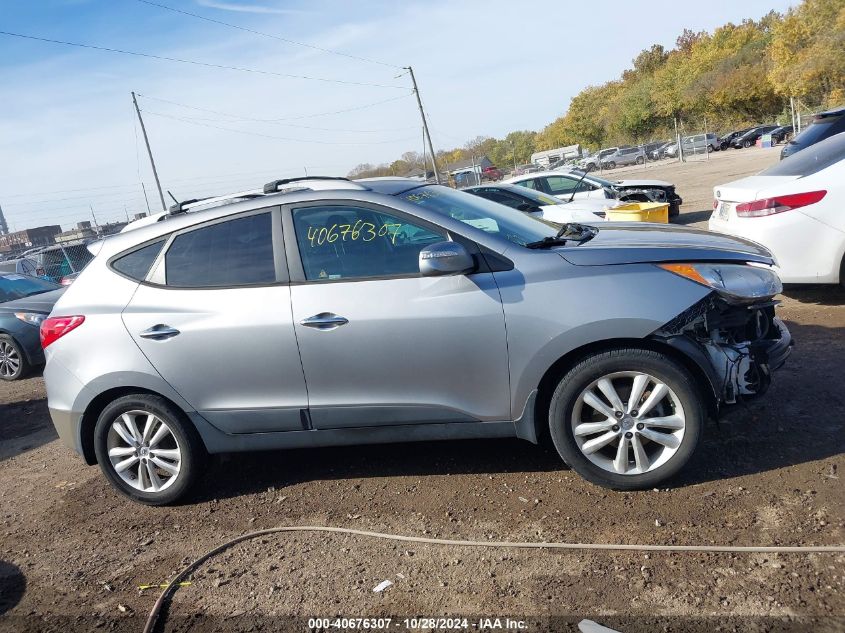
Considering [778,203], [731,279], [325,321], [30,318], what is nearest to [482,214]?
[325,321]

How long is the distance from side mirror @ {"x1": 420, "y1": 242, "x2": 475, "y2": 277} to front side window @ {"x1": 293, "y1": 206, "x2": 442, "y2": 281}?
175 millimetres

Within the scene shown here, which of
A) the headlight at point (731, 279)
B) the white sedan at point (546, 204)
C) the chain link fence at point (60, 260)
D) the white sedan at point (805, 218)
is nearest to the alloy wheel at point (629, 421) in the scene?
the headlight at point (731, 279)

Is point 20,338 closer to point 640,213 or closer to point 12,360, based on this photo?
point 12,360

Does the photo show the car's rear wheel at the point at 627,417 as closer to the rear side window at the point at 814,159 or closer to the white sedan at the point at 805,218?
the white sedan at the point at 805,218

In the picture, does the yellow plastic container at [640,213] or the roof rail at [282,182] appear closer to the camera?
the roof rail at [282,182]

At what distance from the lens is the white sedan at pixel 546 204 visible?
10.6 m

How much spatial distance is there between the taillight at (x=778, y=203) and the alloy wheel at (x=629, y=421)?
3608 millimetres

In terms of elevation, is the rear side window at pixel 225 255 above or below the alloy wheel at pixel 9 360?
above

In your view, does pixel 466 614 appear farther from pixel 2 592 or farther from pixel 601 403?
pixel 2 592

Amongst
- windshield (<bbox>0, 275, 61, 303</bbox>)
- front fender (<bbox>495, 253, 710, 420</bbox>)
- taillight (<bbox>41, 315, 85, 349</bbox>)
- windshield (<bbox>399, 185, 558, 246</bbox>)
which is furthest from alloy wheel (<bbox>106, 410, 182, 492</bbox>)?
windshield (<bbox>0, 275, 61, 303</bbox>)

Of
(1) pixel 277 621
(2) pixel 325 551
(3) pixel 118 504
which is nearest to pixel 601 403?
(2) pixel 325 551

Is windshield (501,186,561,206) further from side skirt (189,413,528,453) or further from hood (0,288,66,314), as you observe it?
side skirt (189,413,528,453)

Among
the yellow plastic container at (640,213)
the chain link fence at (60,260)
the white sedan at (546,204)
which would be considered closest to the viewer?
the yellow plastic container at (640,213)

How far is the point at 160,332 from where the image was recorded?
412 cm
